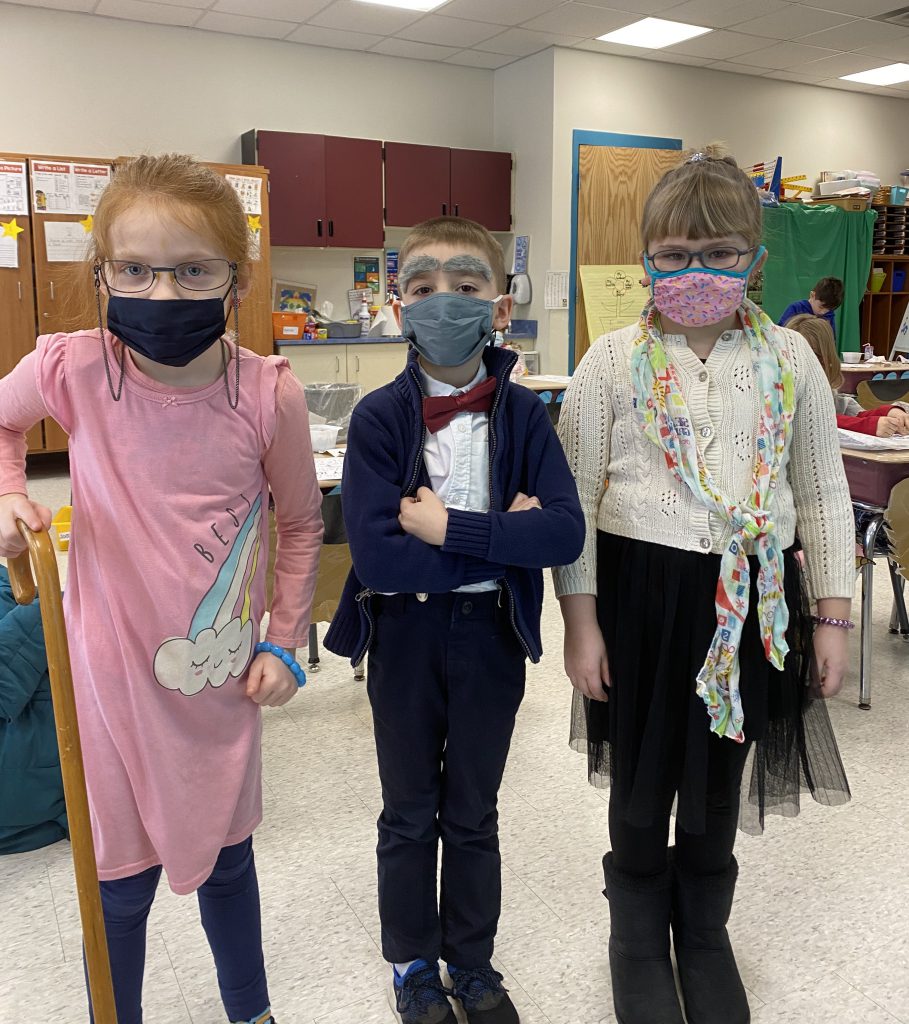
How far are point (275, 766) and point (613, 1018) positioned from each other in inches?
43.9

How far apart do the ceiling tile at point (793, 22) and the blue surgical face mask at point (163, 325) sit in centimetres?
604

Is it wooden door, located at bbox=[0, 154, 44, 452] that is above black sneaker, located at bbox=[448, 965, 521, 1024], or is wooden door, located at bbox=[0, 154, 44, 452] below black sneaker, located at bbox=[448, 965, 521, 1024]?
above

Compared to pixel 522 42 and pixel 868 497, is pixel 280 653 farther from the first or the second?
pixel 522 42

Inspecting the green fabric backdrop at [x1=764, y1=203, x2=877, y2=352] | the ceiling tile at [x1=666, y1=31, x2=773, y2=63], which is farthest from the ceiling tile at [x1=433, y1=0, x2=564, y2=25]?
the green fabric backdrop at [x1=764, y1=203, x2=877, y2=352]

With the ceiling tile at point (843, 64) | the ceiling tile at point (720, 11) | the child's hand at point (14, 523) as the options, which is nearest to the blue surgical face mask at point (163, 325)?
the child's hand at point (14, 523)

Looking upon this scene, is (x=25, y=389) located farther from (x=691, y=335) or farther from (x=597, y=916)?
(x=597, y=916)

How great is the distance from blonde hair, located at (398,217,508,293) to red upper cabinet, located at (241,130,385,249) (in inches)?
210

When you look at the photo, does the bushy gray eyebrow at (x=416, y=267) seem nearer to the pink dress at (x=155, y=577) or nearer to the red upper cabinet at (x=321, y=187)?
the pink dress at (x=155, y=577)

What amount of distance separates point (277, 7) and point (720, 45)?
3240 mm

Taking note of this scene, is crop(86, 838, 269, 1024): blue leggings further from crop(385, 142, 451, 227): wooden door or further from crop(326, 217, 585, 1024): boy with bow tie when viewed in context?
crop(385, 142, 451, 227): wooden door

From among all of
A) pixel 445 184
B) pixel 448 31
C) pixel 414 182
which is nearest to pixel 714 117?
pixel 445 184

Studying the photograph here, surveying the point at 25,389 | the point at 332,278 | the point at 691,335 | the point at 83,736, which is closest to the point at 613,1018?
the point at 83,736

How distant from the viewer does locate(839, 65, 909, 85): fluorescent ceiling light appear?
749cm

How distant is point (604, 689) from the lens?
1.41 metres
